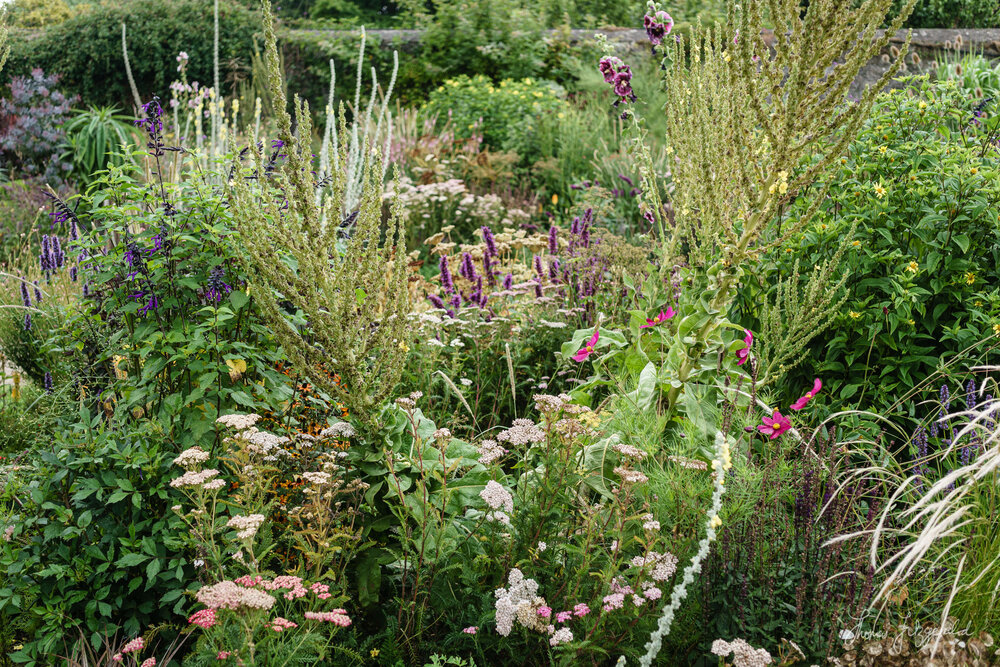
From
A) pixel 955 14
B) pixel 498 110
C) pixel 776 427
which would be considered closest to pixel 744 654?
pixel 776 427

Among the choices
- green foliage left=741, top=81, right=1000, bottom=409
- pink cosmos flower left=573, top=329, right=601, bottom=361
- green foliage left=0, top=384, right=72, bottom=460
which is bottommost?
green foliage left=0, top=384, right=72, bottom=460

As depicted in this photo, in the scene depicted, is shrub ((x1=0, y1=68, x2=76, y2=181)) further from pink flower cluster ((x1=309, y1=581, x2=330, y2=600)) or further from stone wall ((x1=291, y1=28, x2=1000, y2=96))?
pink flower cluster ((x1=309, y1=581, x2=330, y2=600))

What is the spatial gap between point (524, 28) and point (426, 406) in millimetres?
9875

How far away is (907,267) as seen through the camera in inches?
128

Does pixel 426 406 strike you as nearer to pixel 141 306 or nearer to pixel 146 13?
pixel 141 306

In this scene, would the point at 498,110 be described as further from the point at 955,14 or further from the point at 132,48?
the point at 955,14

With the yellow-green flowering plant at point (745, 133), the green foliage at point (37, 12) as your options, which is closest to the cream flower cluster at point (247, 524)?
the yellow-green flowering plant at point (745, 133)

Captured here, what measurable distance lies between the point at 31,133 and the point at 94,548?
29.2ft

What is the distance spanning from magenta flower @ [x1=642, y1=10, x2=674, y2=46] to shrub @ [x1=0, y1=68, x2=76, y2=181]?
24.8 feet

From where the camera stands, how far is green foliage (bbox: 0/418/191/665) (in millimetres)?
2463

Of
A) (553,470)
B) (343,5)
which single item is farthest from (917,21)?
(553,470)

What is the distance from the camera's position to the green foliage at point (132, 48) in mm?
12891

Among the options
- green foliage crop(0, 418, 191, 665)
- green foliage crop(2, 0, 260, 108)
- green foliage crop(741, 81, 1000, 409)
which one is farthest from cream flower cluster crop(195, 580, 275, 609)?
green foliage crop(2, 0, 260, 108)

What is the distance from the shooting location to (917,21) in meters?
15.7
